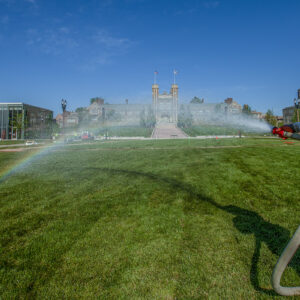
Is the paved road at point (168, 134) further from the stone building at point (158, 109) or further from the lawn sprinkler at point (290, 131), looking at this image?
the lawn sprinkler at point (290, 131)

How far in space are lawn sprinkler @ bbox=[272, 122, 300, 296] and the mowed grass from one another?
0.69 m

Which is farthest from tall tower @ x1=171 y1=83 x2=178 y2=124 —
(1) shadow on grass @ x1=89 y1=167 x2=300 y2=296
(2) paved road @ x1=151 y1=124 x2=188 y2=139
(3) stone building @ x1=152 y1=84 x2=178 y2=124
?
(1) shadow on grass @ x1=89 y1=167 x2=300 y2=296

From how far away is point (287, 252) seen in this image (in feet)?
6.93

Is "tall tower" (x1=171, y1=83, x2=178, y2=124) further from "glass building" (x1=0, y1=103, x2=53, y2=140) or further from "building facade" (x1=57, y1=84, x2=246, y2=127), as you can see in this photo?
"glass building" (x1=0, y1=103, x2=53, y2=140)

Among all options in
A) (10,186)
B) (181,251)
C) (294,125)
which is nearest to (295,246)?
(294,125)

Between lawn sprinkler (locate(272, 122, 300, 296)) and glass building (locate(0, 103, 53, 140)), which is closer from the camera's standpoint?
lawn sprinkler (locate(272, 122, 300, 296))

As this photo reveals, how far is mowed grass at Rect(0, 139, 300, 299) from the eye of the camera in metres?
3.04

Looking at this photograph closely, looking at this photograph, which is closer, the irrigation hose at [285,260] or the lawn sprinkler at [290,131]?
the irrigation hose at [285,260]

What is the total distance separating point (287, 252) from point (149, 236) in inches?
105

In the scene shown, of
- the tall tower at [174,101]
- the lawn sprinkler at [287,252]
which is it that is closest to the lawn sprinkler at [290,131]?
the lawn sprinkler at [287,252]

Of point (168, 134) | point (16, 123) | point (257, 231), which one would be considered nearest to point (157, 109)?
point (168, 134)

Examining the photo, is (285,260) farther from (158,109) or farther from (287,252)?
(158,109)

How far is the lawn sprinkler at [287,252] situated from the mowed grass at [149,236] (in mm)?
693

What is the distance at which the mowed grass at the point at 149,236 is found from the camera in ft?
9.96
